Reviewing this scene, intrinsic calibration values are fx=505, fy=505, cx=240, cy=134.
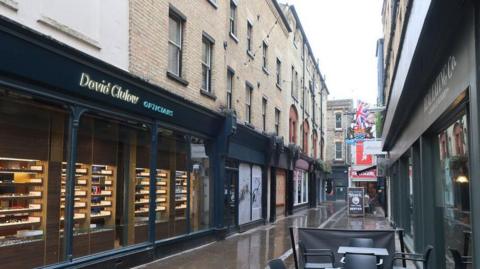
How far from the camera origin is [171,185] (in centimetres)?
1334

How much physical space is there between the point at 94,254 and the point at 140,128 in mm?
3164

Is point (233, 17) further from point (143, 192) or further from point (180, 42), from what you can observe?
point (143, 192)

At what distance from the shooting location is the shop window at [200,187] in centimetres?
1474

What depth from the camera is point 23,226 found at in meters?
8.25

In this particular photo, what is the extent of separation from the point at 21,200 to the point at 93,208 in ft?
6.63

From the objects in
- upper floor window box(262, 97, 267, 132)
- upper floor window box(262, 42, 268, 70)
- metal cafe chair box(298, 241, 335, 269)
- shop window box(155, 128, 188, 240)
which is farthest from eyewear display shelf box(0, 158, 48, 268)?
upper floor window box(262, 42, 268, 70)

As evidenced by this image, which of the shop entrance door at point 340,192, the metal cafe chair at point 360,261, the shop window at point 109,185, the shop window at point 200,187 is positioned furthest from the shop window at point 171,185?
the shop entrance door at point 340,192

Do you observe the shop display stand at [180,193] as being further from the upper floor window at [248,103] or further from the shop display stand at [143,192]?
the upper floor window at [248,103]

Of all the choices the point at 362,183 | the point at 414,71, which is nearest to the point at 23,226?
the point at 414,71

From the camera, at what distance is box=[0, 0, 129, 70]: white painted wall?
7.98m

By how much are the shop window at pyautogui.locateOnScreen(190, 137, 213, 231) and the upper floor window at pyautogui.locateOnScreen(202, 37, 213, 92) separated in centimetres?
183

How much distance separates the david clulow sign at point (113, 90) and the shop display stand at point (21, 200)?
166 centimetres

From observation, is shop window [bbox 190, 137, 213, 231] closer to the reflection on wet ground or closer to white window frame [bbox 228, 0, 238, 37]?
the reflection on wet ground

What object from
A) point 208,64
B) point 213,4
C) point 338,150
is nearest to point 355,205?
point 208,64
